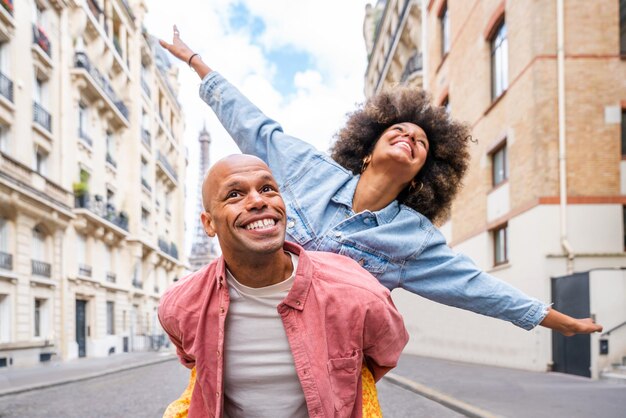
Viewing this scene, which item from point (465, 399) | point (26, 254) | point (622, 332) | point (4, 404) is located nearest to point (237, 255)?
point (465, 399)

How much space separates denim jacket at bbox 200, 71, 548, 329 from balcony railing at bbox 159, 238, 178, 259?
A: 45.3m

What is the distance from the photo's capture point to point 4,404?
37.1 ft

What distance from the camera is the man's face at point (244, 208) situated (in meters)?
2.21

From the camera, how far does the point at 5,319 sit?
68.5 feet

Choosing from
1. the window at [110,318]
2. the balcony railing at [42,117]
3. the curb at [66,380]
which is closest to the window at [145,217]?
the window at [110,318]

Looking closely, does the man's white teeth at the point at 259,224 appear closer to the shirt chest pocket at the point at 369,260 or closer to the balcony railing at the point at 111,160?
the shirt chest pocket at the point at 369,260

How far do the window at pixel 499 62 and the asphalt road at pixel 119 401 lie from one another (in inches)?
354

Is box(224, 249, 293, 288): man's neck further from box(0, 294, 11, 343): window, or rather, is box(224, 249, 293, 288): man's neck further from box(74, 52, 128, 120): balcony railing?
box(74, 52, 128, 120): balcony railing

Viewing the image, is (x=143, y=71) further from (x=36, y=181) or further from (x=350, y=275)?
(x=350, y=275)

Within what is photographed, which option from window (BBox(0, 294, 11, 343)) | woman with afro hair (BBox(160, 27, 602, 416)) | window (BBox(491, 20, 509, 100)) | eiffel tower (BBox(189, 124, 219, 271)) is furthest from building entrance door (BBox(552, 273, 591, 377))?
eiffel tower (BBox(189, 124, 219, 271))

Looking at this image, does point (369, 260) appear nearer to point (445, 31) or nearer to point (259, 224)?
point (259, 224)

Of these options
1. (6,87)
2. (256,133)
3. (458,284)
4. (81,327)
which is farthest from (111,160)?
(458,284)

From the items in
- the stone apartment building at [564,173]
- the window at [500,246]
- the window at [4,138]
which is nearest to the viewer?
the stone apartment building at [564,173]

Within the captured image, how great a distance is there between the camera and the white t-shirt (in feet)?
7.57
